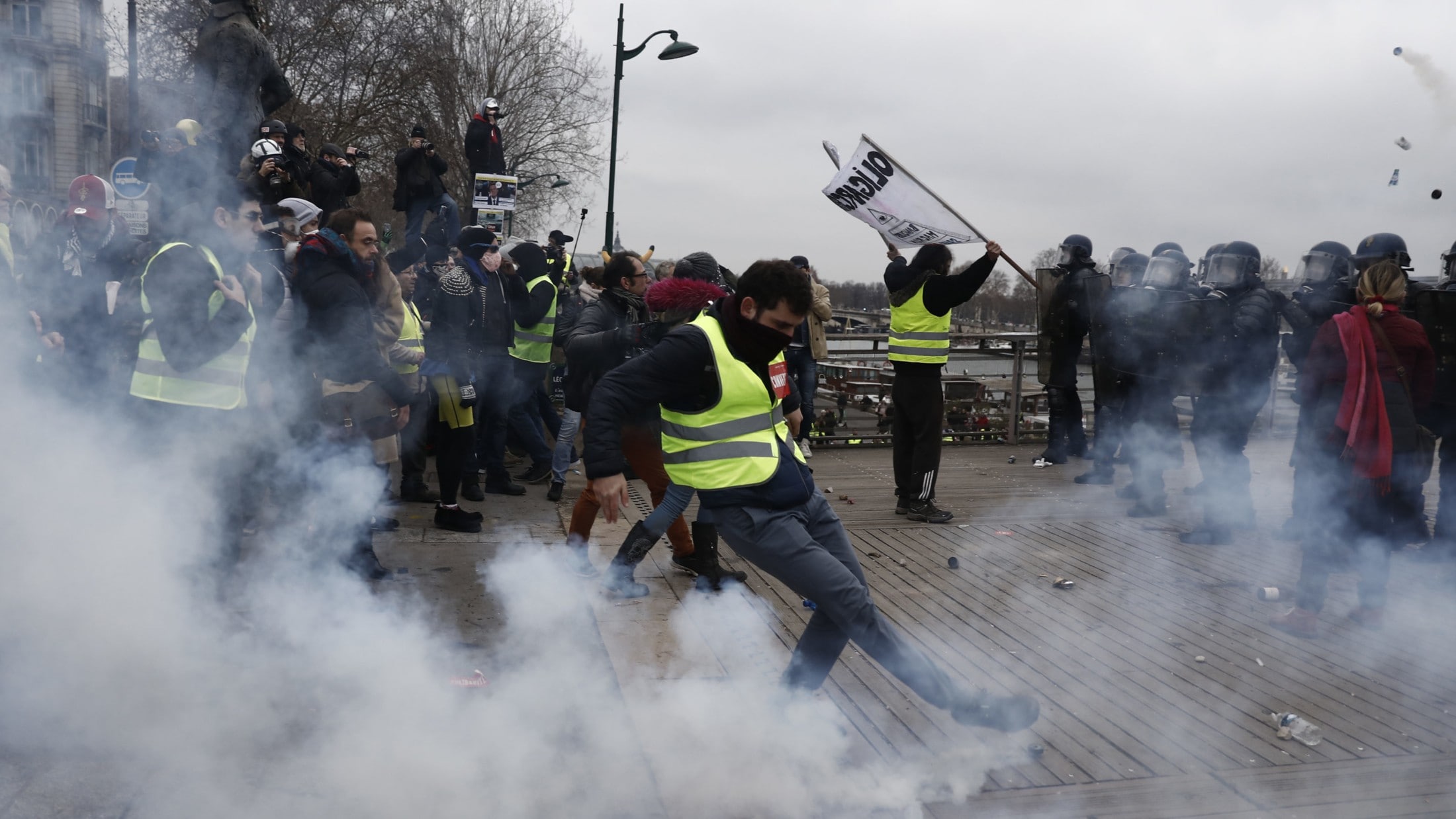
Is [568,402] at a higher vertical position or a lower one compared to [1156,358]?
lower

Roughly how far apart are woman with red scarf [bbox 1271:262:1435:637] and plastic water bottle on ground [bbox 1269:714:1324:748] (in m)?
1.24

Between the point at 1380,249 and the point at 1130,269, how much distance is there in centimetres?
202

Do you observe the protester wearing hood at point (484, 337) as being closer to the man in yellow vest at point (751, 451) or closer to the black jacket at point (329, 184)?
the black jacket at point (329, 184)

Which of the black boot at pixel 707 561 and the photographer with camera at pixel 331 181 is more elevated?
the photographer with camera at pixel 331 181

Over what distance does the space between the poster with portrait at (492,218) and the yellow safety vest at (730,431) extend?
724 cm

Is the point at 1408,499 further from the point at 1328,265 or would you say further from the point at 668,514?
the point at 668,514

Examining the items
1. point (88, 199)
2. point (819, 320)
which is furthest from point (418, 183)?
point (88, 199)

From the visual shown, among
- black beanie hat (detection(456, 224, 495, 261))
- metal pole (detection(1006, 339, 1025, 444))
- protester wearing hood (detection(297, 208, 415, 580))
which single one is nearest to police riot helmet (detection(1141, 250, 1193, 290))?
metal pole (detection(1006, 339, 1025, 444))

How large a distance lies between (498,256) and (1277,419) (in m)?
9.42

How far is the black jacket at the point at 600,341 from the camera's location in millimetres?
5809

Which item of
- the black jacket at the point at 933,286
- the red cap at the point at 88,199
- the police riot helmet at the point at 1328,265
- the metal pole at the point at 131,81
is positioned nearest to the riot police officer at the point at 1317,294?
the police riot helmet at the point at 1328,265

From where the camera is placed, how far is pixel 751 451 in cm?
361

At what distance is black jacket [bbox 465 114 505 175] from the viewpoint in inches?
440

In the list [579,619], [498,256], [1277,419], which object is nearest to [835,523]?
[579,619]
